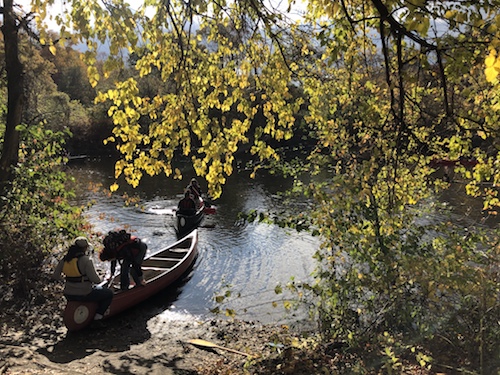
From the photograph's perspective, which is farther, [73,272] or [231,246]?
[231,246]

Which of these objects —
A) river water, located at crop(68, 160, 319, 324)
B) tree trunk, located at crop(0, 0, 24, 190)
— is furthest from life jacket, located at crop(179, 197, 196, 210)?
tree trunk, located at crop(0, 0, 24, 190)

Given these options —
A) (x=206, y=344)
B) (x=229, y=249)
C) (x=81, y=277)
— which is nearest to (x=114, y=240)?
(x=81, y=277)

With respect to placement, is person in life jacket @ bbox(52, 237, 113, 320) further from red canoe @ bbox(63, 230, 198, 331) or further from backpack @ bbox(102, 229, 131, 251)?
backpack @ bbox(102, 229, 131, 251)

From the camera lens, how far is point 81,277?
22.3ft

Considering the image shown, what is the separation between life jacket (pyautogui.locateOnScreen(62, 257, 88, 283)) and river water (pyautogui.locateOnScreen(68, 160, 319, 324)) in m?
1.16

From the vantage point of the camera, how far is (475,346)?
4.99 meters

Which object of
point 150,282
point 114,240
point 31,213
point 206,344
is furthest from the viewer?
point 150,282

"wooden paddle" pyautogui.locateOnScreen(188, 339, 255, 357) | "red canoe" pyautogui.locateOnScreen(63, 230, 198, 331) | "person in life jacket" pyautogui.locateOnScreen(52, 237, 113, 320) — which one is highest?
"person in life jacket" pyautogui.locateOnScreen(52, 237, 113, 320)

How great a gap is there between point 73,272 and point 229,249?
23.0ft

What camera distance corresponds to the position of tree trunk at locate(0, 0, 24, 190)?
8.05m

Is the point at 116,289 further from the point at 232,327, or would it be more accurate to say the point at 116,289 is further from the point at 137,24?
the point at 137,24

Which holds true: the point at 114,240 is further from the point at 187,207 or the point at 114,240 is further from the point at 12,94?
the point at 187,207

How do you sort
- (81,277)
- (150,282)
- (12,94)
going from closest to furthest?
1. (81,277)
2. (12,94)
3. (150,282)

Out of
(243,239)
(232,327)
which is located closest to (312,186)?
(232,327)
